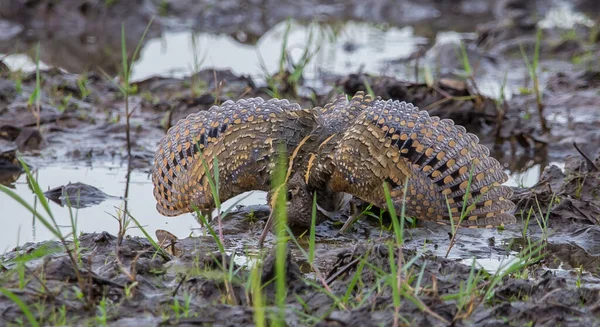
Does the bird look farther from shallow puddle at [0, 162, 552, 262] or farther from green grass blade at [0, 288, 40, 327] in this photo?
green grass blade at [0, 288, 40, 327]

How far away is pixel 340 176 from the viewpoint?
4.90m

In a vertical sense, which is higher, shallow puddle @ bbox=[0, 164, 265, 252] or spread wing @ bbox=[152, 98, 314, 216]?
spread wing @ bbox=[152, 98, 314, 216]

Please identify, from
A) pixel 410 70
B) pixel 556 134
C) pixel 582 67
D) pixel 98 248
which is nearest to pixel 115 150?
pixel 98 248

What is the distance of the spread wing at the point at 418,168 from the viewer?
486cm

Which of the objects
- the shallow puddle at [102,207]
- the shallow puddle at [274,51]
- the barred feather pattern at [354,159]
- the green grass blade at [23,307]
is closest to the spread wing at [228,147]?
the barred feather pattern at [354,159]

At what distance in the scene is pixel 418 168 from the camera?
4.89 metres

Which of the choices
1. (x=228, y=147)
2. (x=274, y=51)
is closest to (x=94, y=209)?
(x=228, y=147)

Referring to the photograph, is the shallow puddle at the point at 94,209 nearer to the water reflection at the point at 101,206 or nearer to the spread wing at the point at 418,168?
the water reflection at the point at 101,206

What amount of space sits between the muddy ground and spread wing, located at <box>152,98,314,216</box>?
0.98ft

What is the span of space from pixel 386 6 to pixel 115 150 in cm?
880

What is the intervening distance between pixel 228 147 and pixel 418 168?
100cm

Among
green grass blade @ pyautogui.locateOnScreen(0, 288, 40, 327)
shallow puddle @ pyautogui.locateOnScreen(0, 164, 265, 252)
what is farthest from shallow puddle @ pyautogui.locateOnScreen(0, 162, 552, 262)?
green grass blade @ pyautogui.locateOnScreen(0, 288, 40, 327)

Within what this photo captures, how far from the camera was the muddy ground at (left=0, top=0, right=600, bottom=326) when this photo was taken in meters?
3.67

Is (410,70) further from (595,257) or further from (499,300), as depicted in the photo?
(499,300)
